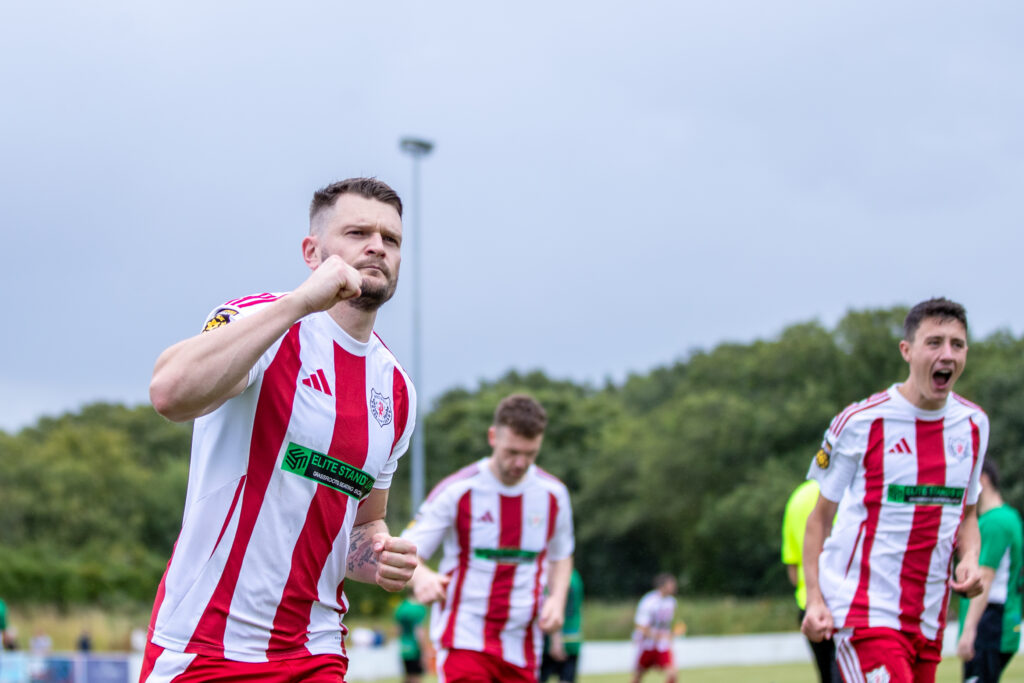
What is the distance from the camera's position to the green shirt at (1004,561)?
790 cm

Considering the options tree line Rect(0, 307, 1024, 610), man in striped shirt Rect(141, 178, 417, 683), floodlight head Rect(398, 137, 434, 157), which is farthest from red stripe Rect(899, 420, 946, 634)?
tree line Rect(0, 307, 1024, 610)

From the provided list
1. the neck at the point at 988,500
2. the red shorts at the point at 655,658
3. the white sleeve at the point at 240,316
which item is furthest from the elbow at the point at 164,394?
the red shorts at the point at 655,658

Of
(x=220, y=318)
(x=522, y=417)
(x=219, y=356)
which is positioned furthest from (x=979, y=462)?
(x=219, y=356)

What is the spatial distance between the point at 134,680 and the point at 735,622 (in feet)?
70.6

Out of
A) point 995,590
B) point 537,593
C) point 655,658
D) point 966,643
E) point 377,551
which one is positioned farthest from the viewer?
point 655,658

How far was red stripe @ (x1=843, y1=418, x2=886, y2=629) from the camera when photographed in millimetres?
5852

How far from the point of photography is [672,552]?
194 ft

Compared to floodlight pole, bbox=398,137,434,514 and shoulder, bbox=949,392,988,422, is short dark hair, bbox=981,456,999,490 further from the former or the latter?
floodlight pole, bbox=398,137,434,514

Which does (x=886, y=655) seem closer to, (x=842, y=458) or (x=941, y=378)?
(x=842, y=458)

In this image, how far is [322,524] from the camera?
377 cm

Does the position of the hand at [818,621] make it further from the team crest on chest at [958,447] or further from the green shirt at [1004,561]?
the green shirt at [1004,561]

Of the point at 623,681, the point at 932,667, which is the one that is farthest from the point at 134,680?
the point at 932,667

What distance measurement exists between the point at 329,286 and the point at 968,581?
409cm

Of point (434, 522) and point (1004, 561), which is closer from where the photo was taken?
point (434, 522)
